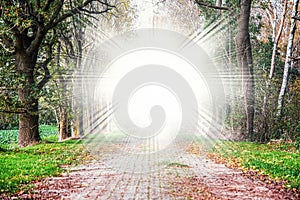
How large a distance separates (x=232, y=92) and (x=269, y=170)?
36.8 ft

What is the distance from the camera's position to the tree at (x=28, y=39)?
47.4ft

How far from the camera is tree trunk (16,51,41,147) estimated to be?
15469 millimetres

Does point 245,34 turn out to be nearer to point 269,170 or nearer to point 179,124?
point 269,170

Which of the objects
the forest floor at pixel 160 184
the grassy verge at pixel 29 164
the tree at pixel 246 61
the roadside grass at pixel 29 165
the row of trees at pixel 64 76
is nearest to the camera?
the forest floor at pixel 160 184

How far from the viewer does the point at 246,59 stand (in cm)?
1922

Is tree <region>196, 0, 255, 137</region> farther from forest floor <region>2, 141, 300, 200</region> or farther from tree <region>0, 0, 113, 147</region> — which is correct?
forest floor <region>2, 141, 300, 200</region>

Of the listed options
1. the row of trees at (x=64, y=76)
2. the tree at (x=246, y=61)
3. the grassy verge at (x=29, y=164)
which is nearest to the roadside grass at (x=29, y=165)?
the grassy verge at (x=29, y=164)

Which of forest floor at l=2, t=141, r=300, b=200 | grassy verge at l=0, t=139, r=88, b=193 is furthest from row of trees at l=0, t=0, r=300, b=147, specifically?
forest floor at l=2, t=141, r=300, b=200

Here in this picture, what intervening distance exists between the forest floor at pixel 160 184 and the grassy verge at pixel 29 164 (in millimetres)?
350

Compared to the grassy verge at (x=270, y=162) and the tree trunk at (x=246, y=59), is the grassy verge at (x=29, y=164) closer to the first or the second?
the grassy verge at (x=270, y=162)

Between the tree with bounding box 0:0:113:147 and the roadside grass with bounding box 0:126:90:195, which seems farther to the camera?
the tree with bounding box 0:0:113:147

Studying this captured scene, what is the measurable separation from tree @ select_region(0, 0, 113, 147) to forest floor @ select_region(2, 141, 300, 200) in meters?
5.82

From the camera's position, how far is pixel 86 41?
86.5ft

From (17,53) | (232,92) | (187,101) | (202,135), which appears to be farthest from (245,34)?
(187,101)
